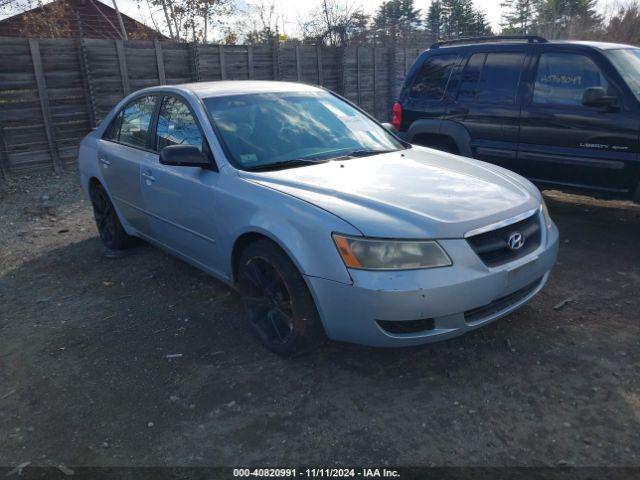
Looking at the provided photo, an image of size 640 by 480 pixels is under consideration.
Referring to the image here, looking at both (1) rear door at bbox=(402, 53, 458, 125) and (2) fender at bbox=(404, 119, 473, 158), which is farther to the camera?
(1) rear door at bbox=(402, 53, 458, 125)

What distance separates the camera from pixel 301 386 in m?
3.02

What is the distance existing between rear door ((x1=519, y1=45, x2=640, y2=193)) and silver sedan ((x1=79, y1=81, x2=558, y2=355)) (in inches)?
70.8

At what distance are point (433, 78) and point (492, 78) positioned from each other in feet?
2.61

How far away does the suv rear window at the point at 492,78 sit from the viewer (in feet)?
18.3

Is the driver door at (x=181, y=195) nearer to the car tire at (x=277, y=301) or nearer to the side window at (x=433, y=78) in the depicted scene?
the car tire at (x=277, y=301)

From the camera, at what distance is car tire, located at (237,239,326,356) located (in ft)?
9.70

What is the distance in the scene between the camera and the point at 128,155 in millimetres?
4629

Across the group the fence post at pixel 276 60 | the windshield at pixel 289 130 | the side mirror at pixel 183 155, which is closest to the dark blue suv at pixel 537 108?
the windshield at pixel 289 130

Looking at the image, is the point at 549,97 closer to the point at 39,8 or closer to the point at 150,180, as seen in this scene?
the point at 150,180

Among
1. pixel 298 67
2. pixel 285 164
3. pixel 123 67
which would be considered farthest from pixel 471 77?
→ pixel 298 67

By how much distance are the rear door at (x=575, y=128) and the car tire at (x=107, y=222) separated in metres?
4.29

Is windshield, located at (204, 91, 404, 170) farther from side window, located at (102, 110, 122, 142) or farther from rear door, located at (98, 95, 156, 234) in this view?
side window, located at (102, 110, 122, 142)

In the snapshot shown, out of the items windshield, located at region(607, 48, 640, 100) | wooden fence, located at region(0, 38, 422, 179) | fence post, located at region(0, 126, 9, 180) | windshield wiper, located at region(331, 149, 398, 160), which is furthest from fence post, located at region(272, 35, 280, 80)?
windshield wiper, located at region(331, 149, 398, 160)

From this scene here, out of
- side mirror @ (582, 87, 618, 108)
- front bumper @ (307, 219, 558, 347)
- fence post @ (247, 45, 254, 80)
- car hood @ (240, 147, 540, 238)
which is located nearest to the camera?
front bumper @ (307, 219, 558, 347)
